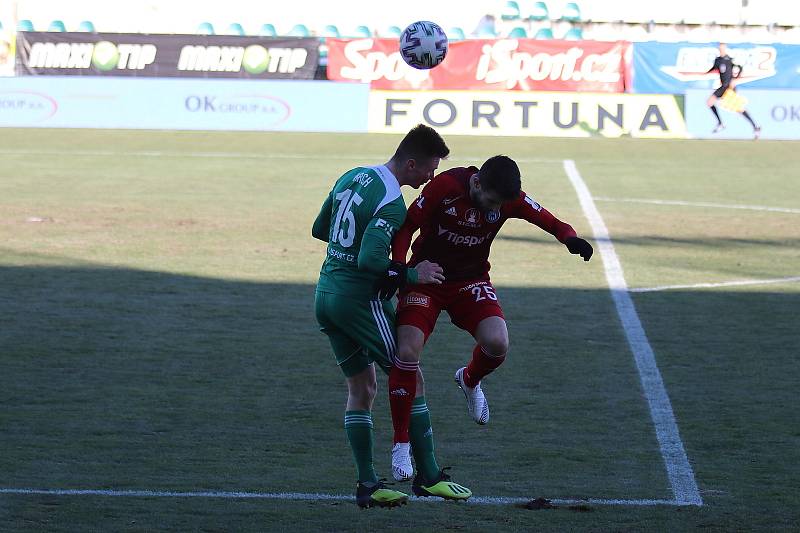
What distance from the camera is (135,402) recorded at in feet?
28.8

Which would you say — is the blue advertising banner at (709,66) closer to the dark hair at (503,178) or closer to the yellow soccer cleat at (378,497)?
the dark hair at (503,178)

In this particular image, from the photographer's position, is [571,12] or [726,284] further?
[571,12]

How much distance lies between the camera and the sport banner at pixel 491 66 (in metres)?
40.4

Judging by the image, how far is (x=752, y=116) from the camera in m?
35.0

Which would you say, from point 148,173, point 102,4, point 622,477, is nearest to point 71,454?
point 622,477

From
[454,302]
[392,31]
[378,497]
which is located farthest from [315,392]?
[392,31]

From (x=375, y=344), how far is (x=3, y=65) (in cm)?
3936

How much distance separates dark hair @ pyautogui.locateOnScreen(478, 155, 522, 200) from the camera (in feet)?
21.2

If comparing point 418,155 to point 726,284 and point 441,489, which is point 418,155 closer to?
point 441,489

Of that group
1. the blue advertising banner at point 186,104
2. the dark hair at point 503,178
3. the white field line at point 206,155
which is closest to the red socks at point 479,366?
the dark hair at point 503,178

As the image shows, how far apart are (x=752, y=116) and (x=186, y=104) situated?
14982 mm

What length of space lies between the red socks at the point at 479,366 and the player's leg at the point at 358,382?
30.5 inches

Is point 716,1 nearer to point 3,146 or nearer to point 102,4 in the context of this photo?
point 102,4

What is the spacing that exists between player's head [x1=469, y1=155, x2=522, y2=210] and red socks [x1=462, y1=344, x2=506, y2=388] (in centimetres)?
101
